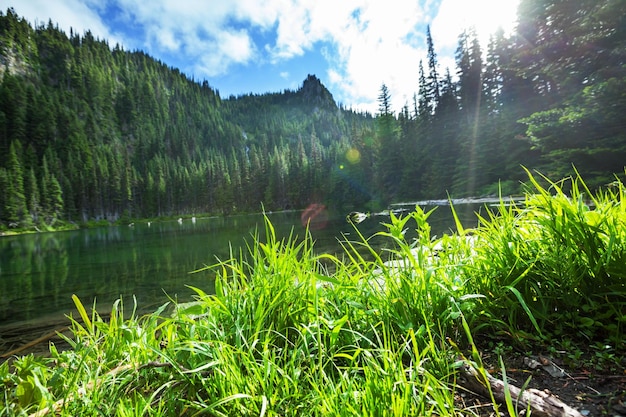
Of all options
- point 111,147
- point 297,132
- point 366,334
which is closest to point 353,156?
point 366,334

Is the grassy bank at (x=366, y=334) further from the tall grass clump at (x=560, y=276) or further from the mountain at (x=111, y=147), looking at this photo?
the mountain at (x=111, y=147)

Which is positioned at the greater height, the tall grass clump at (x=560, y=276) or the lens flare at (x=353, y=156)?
the lens flare at (x=353, y=156)

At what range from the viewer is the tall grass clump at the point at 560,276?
145cm

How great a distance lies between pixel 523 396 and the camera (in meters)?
1.10

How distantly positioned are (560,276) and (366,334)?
1.10 meters

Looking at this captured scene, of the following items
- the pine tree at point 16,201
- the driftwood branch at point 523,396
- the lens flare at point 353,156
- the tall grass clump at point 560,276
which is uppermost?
the lens flare at point 353,156

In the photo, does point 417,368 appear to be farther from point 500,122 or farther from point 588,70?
point 500,122

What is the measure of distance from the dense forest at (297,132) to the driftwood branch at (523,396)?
18435mm

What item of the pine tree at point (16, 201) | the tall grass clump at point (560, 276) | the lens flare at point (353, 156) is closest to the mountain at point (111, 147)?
the pine tree at point (16, 201)

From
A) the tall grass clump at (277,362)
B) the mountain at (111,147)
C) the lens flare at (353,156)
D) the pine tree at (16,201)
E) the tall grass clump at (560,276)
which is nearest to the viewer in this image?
the tall grass clump at (277,362)

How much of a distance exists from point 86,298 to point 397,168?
175 ft

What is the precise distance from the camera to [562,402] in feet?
3.52

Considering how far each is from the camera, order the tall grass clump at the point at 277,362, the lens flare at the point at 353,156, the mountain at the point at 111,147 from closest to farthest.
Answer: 1. the tall grass clump at the point at 277,362
2. the lens flare at the point at 353,156
3. the mountain at the point at 111,147

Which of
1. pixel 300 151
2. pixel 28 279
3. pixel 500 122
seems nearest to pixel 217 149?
pixel 300 151
